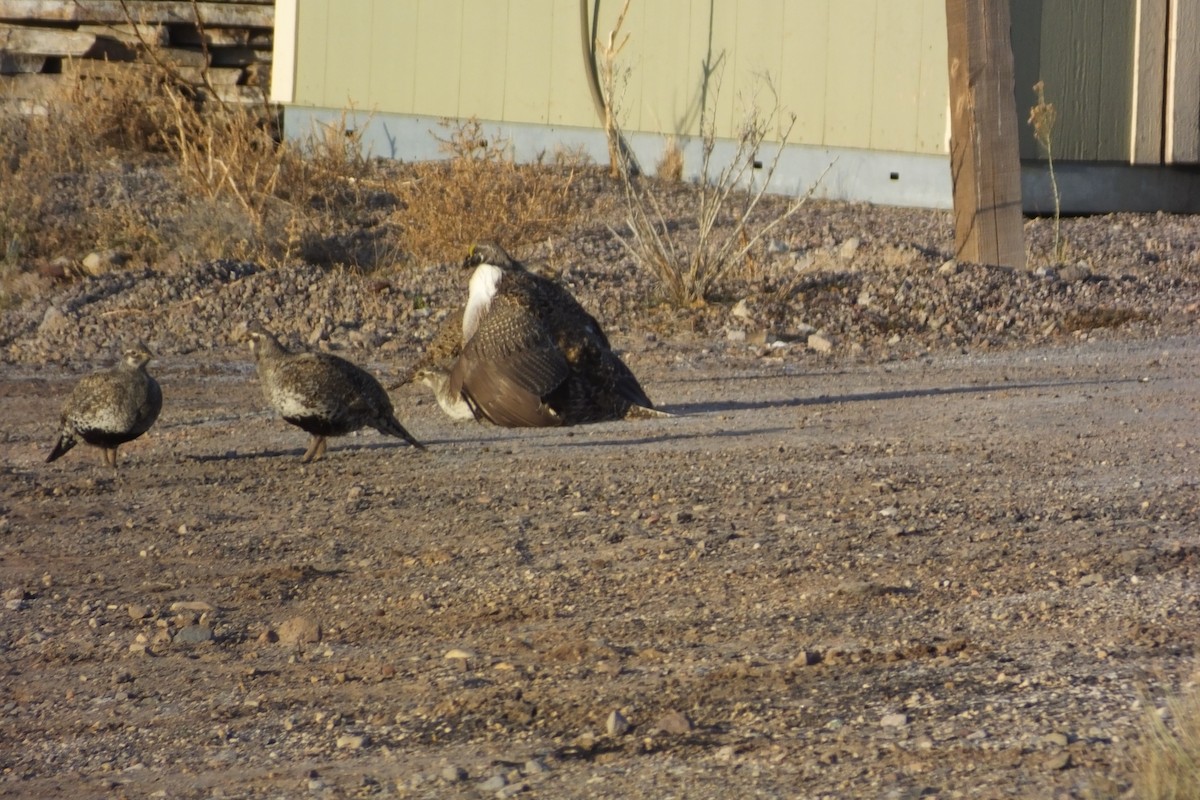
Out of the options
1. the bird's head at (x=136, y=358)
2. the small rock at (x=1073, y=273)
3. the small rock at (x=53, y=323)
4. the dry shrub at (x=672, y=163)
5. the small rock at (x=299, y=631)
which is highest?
the dry shrub at (x=672, y=163)

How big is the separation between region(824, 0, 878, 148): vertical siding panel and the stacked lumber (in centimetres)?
587

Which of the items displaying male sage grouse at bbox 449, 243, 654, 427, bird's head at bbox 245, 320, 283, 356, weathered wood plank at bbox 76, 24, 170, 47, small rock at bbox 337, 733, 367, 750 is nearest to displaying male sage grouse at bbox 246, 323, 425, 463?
bird's head at bbox 245, 320, 283, 356

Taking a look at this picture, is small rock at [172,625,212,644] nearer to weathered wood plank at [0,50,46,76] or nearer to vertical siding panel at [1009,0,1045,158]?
vertical siding panel at [1009,0,1045,158]

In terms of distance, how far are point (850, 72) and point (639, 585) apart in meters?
10.3

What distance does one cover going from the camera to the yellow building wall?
47.9 ft

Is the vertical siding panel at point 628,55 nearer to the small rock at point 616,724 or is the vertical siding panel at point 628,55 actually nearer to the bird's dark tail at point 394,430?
the bird's dark tail at point 394,430

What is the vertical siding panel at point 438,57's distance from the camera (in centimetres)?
1581

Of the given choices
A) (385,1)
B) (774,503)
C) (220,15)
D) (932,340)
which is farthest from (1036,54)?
(774,503)

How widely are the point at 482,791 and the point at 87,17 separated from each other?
14.7 meters

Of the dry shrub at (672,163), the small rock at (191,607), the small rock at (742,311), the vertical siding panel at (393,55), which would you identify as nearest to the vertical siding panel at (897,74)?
the dry shrub at (672,163)

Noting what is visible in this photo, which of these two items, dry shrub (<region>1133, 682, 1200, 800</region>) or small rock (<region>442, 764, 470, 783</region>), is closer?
dry shrub (<region>1133, 682, 1200, 800</region>)

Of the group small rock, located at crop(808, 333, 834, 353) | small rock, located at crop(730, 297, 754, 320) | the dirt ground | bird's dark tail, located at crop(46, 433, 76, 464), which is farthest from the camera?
small rock, located at crop(730, 297, 754, 320)

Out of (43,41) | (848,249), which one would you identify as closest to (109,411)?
(848,249)

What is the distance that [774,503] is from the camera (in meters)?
6.47
